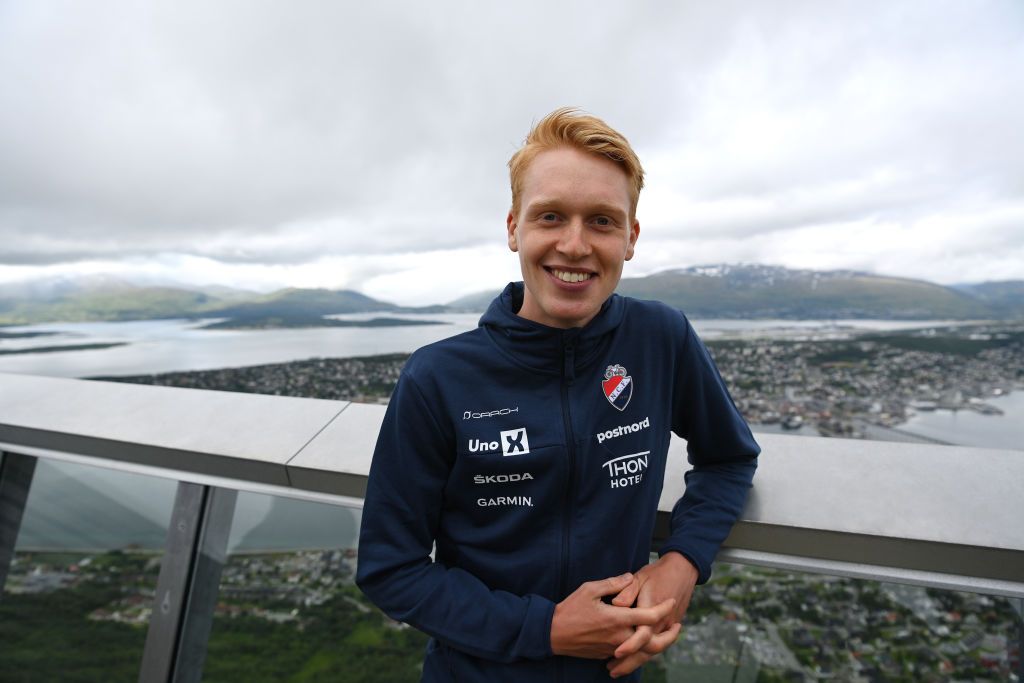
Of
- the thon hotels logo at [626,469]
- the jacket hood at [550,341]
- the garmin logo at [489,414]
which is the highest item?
the jacket hood at [550,341]

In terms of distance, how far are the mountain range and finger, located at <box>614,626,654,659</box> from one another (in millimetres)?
17857

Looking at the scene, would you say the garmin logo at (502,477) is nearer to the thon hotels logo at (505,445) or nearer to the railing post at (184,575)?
the thon hotels logo at (505,445)

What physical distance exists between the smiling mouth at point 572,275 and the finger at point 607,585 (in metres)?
0.70

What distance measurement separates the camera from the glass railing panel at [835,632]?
1.22m

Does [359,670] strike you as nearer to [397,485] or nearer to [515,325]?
[397,485]

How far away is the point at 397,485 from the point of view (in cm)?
120

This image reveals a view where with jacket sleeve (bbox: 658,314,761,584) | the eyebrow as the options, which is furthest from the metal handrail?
the eyebrow

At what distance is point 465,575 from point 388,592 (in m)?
0.18

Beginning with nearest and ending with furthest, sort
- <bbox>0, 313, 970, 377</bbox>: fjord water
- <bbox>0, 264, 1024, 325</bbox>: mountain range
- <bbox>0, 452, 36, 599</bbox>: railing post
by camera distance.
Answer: <bbox>0, 452, 36, 599</bbox>: railing post < <bbox>0, 313, 970, 377</bbox>: fjord water < <bbox>0, 264, 1024, 325</bbox>: mountain range

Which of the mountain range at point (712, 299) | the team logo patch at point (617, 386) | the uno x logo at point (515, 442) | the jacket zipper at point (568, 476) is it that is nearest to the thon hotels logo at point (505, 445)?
the uno x logo at point (515, 442)

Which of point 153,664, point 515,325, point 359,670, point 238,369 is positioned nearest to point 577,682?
point 515,325

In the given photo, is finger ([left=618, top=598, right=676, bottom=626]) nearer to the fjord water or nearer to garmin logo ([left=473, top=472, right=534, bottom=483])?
garmin logo ([left=473, top=472, right=534, bottom=483])

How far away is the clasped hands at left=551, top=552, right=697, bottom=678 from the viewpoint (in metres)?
1.13

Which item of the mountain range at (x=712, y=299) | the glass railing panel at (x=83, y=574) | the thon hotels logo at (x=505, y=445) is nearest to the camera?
the thon hotels logo at (x=505, y=445)
